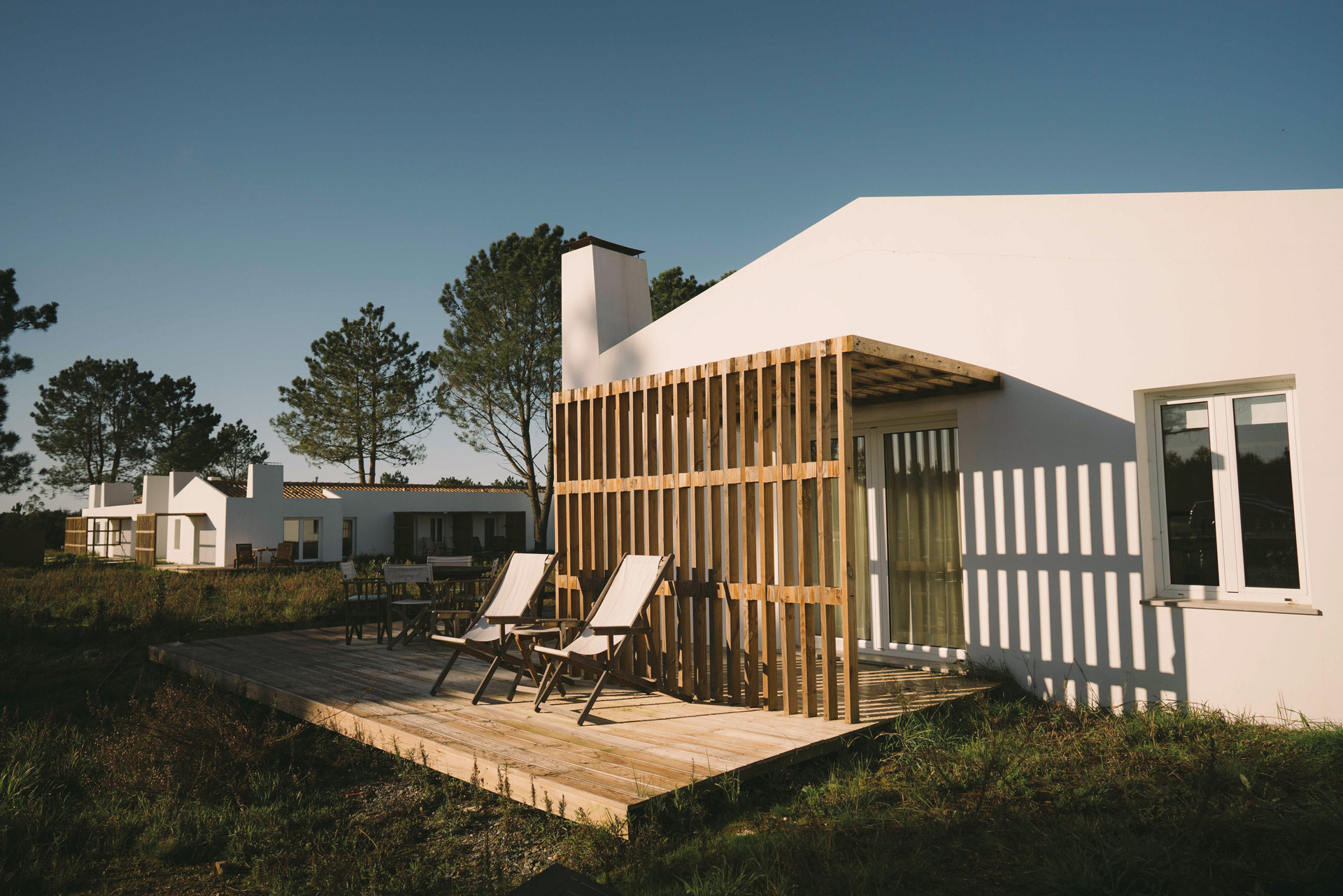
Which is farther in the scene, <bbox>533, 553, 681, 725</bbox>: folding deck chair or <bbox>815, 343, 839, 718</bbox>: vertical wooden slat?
<bbox>533, 553, 681, 725</bbox>: folding deck chair

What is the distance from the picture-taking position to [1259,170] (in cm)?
720

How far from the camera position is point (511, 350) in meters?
23.2

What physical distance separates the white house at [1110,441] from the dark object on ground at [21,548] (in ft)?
101

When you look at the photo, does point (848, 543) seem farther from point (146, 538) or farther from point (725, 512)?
point (146, 538)

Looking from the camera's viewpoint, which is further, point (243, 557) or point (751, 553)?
point (243, 557)

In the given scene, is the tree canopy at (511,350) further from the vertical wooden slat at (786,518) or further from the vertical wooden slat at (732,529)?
the vertical wooden slat at (786,518)

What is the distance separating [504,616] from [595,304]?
4572 mm

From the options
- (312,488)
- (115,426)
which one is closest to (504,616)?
(312,488)

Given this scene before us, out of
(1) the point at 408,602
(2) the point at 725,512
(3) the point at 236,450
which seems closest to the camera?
(2) the point at 725,512

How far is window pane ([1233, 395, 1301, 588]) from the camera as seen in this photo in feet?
16.6

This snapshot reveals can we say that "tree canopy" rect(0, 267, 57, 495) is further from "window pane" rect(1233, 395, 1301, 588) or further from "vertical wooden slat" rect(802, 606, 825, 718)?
"window pane" rect(1233, 395, 1301, 588)

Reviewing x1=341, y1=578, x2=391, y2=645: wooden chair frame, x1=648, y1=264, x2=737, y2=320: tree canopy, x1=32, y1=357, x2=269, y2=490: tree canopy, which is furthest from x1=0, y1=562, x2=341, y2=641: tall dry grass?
x1=32, y1=357, x2=269, y2=490: tree canopy

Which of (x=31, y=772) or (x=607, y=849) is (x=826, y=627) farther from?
(x=31, y=772)

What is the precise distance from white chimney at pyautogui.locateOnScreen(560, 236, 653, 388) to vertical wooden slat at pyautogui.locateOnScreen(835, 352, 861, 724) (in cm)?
474
